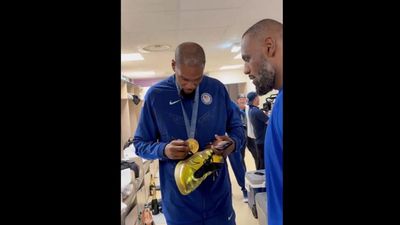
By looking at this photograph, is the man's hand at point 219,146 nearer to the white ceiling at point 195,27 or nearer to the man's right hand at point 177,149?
the man's right hand at point 177,149

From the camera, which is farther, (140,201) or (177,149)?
(140,201)

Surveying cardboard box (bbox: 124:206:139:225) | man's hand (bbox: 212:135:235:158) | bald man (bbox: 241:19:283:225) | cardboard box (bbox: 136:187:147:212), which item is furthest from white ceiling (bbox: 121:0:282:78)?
cardboard box (bbox: 136:187:147:212)

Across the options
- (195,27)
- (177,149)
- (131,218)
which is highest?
(195,27)

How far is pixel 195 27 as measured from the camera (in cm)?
151

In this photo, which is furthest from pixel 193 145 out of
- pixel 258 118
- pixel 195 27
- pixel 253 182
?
pixel 195 27

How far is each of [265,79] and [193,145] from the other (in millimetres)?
289

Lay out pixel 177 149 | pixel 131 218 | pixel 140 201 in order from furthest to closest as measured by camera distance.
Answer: pixel 140 201 → pixel 131 218 → pixel 177 149

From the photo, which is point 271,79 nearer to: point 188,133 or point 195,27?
point 188,133

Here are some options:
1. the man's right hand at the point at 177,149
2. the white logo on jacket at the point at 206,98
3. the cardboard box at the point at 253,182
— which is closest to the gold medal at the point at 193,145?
the man's right hand at the point at 177,149

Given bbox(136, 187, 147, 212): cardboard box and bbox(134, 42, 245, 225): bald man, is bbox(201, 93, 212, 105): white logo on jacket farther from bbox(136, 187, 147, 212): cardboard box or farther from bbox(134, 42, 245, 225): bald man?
bbox(136, 187, 147, 212): cardboard box

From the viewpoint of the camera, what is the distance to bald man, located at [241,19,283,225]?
430mm

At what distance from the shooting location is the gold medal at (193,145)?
69cm
